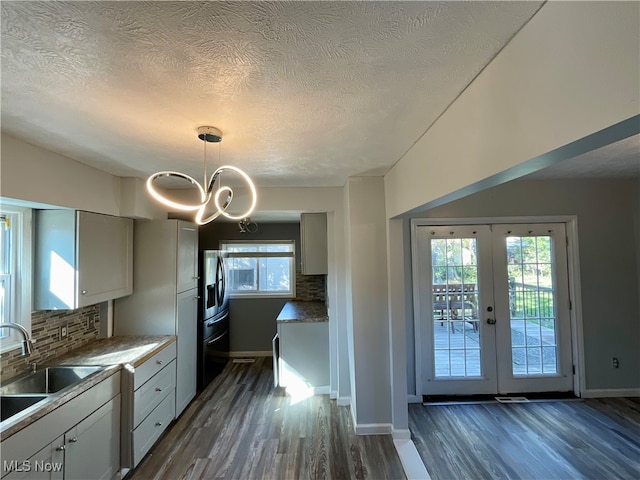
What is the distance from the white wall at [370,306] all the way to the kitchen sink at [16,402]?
225 centimetres

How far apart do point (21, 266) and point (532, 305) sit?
486 cm

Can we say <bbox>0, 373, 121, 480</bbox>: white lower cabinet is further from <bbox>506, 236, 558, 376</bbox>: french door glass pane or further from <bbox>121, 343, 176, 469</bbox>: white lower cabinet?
<bbox>506, 236, 558, 376</bbox>: french door glass pane

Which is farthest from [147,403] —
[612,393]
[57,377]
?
[612,393]

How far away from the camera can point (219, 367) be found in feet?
13.6

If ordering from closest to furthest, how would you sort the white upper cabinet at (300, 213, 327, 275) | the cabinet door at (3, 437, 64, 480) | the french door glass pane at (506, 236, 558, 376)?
the cabinet door at (3, 437, 64, 480), the french door glass pane at (506, 236, 558, 376), the white upper cabinet at (300, 213, 327, 275)

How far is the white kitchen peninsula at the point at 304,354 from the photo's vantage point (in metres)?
3.54

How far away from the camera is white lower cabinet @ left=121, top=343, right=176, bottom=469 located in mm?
2221

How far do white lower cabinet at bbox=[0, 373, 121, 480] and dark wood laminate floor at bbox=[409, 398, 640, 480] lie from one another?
7.59ft

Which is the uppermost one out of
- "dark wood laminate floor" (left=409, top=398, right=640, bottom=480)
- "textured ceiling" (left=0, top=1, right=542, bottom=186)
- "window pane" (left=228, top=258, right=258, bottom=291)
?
"textured ceiling" (left=0, top=1, right=542, bottom=186)

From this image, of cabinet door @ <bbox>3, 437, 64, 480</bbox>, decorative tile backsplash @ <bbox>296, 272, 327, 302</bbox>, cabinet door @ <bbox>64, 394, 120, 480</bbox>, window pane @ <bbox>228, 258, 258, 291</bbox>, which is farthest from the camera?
window pane @ <bbox>228, 258, 258, 291</bbox>

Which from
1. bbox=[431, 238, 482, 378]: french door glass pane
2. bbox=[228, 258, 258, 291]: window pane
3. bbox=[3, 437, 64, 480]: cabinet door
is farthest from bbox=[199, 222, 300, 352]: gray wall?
bbox=[3, 437, 64, 480]: cabinet door

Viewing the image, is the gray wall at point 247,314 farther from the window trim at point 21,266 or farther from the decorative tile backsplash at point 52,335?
the window trim at point 21,266

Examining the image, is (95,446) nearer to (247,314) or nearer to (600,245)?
(247,314)

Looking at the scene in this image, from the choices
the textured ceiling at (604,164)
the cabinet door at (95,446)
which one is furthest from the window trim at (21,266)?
the textured ceiling at (604,164)
